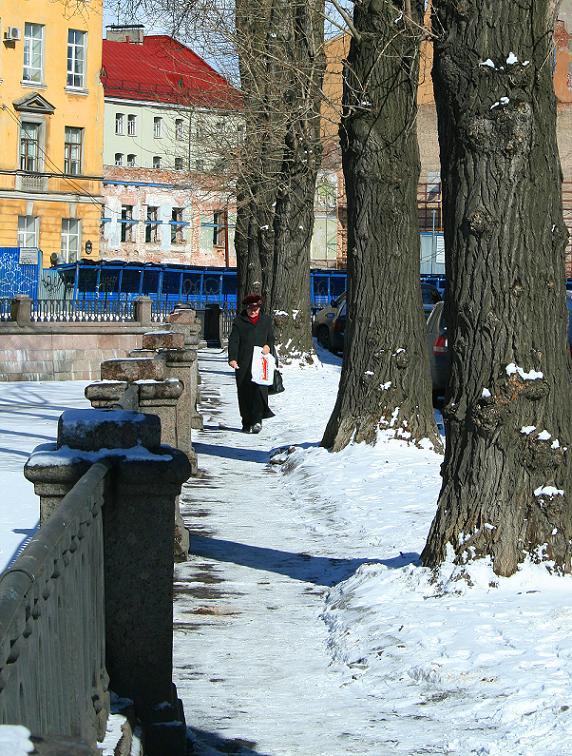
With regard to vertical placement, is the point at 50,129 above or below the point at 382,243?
above

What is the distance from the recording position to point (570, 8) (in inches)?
2080

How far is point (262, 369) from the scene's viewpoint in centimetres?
1623

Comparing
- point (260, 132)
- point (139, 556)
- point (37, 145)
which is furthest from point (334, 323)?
point (139, 556)

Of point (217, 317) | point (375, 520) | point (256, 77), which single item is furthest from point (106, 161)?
point (375, 520)

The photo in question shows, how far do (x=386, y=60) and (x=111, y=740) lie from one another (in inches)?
384

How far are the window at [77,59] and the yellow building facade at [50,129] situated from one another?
4cm

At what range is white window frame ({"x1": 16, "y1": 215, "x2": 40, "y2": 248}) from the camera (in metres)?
58.5

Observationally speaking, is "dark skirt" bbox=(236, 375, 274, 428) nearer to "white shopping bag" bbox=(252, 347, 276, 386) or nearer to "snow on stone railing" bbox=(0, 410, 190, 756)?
"white shopping bag" bbox=(252, 347, 276, 386)

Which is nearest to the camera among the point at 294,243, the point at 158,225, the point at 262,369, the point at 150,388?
the point at 150,388

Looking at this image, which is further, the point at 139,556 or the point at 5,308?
the point at 5,308

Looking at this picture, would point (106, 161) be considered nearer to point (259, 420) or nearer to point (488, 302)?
point (259, 420)

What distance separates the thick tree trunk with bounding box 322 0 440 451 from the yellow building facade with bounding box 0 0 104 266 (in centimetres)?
4599

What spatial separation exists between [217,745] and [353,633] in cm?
159

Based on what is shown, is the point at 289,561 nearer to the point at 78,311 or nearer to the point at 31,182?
the point at 78,311
